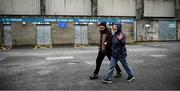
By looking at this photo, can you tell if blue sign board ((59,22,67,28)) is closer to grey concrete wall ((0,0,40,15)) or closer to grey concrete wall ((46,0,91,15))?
grey concrete wall ((46,0,91,15))

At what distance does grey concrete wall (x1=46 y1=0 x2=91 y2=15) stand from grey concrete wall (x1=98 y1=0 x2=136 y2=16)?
4.99 ft

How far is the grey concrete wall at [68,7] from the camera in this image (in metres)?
27.4

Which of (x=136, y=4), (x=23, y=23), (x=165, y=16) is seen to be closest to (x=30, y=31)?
(x=23, y=23)

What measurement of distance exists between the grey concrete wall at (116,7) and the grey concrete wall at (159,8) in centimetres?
184

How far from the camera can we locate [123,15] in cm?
2941

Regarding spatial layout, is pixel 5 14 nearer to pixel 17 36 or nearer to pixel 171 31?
pixel 17 36

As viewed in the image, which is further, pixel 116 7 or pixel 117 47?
pixel 116 7

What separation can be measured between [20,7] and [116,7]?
10.7m

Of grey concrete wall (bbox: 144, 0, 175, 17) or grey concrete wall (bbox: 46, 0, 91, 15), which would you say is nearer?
grey concrete wall (bbox: 46, 0, 91, 15)

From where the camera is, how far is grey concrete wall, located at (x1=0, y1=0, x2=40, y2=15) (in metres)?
26.4

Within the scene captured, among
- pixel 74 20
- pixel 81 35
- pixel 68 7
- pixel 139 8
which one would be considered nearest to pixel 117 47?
pixel 81 35

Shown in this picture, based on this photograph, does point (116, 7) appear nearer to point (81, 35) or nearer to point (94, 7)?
point (94, 7)

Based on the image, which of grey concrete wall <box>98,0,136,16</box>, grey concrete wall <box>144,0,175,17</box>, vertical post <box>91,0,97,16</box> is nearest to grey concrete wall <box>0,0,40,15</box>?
vertical post <box>91,0,97,16</box>

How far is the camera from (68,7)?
91.0ft
